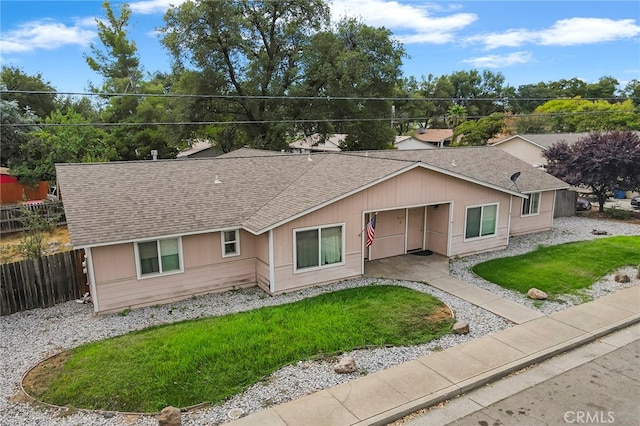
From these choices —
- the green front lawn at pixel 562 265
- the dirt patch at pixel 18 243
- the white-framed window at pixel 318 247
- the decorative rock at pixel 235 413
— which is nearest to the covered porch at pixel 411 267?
the green front lawn at pixel 562 265

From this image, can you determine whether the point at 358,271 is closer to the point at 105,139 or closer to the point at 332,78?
the point at 332,78

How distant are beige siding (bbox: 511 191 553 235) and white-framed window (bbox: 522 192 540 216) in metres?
0.20

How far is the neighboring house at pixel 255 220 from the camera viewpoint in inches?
479

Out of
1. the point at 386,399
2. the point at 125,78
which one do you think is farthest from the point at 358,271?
the point at 125,78

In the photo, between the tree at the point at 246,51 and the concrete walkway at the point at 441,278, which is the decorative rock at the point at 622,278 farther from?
the tree at the point at 246,51

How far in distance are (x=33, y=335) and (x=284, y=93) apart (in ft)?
85.0

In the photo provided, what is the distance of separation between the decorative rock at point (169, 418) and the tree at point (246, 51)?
2604cm

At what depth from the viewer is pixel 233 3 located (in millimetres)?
31109

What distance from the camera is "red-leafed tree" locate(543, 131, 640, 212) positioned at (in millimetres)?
22984

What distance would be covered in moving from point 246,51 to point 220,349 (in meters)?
27.5

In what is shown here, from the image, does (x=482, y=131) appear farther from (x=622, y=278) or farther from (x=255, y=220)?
(x=255, y=220)

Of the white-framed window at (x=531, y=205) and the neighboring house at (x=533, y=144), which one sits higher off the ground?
the neighboring house at (x=533, y=144)

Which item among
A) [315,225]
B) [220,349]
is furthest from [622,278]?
[220,349]

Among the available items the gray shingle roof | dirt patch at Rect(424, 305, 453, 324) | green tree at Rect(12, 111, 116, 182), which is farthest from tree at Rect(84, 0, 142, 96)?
dirt patch at Rect(424, 305, 453, 324)
